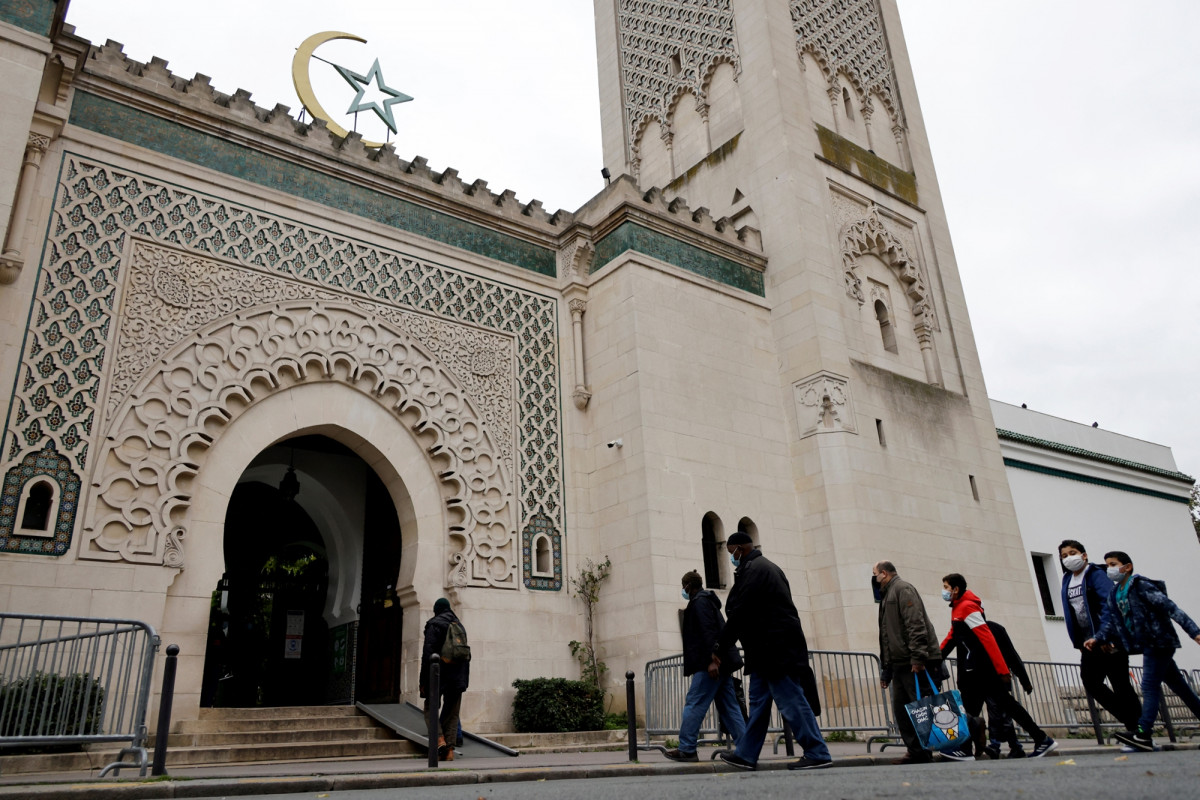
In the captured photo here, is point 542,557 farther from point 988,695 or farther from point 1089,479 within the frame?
point 1089,479

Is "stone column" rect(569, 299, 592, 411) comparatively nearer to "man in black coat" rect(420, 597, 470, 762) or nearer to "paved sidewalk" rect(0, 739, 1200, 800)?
"man in black coat" rect(420, 597, 470, 762)

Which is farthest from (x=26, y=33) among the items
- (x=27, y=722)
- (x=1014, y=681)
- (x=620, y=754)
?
(x=1014, y=681)

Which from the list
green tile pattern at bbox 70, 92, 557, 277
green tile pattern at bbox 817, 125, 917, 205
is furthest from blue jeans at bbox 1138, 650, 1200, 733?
green tile pattern at bbox 817, 125, 917, 205

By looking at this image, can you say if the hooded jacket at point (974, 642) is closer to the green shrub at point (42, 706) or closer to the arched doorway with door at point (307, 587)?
the green shrub at point (42, 706)

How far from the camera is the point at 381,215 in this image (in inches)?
416

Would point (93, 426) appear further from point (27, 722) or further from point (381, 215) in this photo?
point (381, 215)

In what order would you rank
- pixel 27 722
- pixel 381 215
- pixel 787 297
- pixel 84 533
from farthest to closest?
1. pixel 787 297
2. pixel 381 215
3. pixel 84 533
4. pixel 27 722

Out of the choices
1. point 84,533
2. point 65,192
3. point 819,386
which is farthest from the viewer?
point 819,386

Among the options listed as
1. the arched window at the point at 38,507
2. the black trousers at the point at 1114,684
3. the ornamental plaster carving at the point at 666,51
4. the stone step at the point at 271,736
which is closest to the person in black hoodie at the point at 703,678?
the black trousers at the point at 1114,684

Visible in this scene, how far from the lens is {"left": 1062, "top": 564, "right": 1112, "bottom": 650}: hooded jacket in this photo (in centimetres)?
626

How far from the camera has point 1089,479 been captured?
1741 centimetres

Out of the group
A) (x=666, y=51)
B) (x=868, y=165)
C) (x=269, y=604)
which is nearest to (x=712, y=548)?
(x=269, y=604)

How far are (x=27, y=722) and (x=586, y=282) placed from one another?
318 inches

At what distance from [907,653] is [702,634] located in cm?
139
